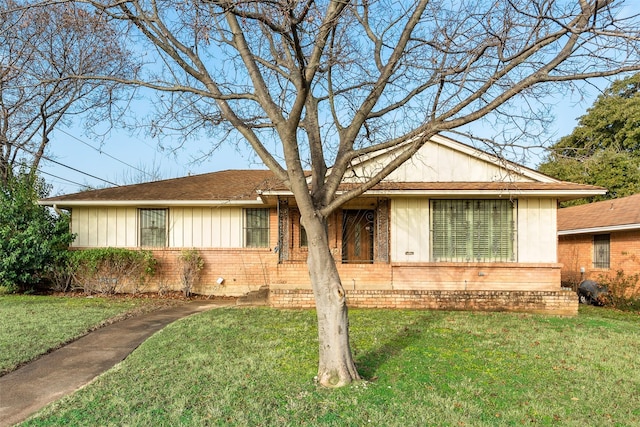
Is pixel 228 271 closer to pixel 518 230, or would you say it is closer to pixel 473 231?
pixel 473 231

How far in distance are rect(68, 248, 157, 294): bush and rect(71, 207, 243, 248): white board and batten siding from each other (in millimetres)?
834

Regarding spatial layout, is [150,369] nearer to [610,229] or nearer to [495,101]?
[495,101]

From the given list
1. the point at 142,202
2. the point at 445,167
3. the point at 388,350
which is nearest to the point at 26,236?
the point at 142,202

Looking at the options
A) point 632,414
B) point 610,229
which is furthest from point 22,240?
point 610,229

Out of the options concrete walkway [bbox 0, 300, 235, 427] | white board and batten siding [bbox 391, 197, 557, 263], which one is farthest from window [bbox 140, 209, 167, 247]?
white board and batten siding [bbox 391, 197, 557, 263]

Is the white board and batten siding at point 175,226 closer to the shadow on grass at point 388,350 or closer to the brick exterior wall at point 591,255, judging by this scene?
the shadow on grass at point 388,350

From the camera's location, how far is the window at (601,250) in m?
15.8

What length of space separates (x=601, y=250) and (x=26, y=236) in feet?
67.5

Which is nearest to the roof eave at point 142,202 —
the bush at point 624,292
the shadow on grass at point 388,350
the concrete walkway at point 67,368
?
the concrete walkway at point 67,368

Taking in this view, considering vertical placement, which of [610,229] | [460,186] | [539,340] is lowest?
[539,340]

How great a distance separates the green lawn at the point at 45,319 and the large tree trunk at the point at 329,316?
461cm

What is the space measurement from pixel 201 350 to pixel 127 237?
29.0 ft

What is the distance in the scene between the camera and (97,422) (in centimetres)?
416

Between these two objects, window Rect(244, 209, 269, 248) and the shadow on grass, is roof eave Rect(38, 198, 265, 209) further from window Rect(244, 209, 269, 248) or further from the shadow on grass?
the shadow on grass
